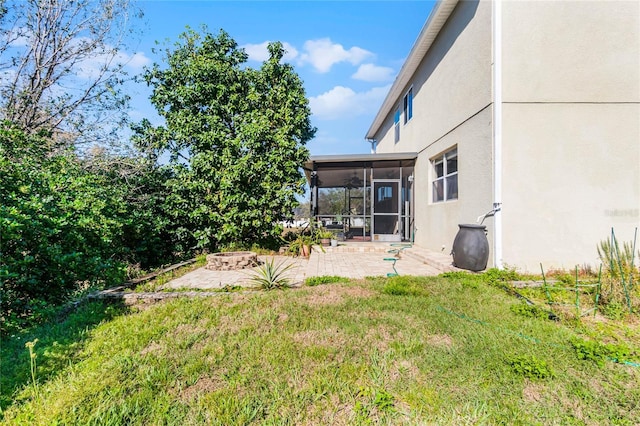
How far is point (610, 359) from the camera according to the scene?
8.38 feet

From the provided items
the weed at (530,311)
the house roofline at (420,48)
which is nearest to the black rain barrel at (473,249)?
the weed at (530,311)

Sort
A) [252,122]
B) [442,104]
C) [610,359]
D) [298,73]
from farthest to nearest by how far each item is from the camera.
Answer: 1. [298,73]
2. [252,122]
3. [442,104]
4. [610,359]

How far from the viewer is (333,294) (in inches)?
175

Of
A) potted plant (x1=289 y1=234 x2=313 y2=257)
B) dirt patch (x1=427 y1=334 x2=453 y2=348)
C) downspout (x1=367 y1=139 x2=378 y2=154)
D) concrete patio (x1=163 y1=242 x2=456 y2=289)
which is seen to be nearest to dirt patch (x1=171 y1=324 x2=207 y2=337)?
concrete patio (x1=163 y1=242 x2=456 y2=289)

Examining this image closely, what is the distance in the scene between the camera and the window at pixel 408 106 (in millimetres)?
11188

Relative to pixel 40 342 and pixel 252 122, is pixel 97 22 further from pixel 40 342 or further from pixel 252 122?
pixel 40 342

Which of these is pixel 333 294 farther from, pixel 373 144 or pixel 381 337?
pixel 373 144

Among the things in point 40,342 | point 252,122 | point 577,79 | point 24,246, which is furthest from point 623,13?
point 24,246

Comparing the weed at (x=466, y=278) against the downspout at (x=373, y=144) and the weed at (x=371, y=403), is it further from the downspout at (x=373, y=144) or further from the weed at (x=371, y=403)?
the downspout at (x=373, y=144)

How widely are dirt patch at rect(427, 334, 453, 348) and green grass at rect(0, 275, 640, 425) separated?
0.02 m

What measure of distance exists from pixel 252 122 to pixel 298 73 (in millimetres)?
Answer: 2796

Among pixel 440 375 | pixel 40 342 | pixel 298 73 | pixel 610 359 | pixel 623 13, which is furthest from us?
pixel 298 73

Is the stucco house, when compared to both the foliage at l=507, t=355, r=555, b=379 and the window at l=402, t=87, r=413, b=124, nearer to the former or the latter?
the foliage at l=507, t=355, r=555, b=379

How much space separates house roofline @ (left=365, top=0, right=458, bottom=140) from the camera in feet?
24.2
